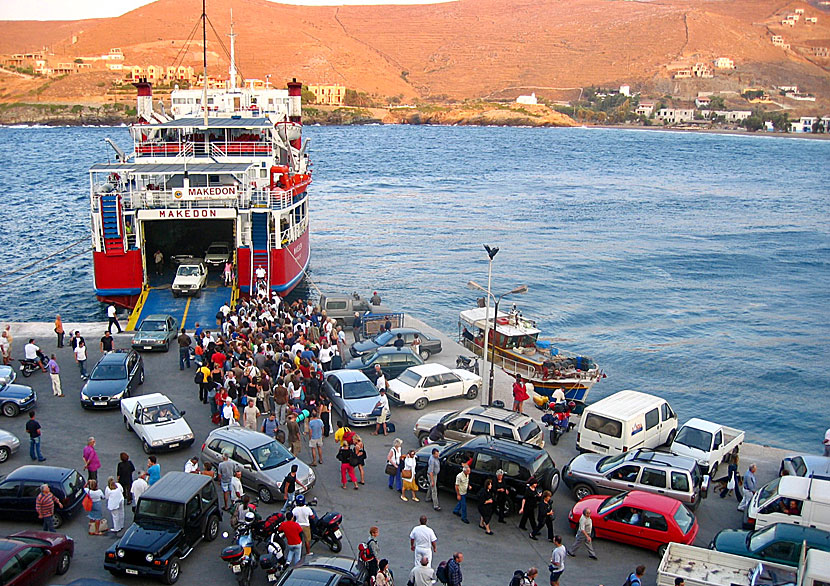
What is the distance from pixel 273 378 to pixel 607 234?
5455cm

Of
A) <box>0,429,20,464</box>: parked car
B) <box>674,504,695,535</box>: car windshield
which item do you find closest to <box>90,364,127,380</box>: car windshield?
<box>0,429,20,464</box>: parked car

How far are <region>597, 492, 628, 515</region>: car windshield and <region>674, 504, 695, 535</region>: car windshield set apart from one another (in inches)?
41.4

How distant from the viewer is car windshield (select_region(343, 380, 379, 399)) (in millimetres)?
21219

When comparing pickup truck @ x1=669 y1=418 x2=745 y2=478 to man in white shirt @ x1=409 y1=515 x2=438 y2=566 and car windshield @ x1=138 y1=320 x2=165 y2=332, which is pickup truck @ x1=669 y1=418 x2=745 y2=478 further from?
car windshield @ x1=138 y1=320 x2=165 y2=332

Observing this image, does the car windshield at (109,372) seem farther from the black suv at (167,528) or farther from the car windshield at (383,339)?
the car windshield at (383,339)

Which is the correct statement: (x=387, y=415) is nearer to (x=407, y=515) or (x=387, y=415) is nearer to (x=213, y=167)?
(x=407, y=515)

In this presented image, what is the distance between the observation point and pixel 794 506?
1527 centimetres

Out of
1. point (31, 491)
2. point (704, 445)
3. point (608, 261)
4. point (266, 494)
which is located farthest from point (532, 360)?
point (608, 261)

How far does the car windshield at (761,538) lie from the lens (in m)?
14.1

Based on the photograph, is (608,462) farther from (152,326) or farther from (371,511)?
(152,326)

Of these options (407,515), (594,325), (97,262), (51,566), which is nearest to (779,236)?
(594,325)

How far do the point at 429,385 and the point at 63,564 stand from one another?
1153 cm

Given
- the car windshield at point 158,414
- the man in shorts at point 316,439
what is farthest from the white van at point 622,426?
the car windshield at point 158,414

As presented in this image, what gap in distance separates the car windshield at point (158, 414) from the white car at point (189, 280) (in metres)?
13.2
